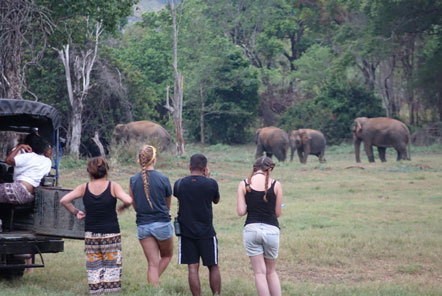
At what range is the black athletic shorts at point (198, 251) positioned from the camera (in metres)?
7.65

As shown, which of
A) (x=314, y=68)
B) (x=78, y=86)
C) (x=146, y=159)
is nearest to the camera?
(x=146, y=159)

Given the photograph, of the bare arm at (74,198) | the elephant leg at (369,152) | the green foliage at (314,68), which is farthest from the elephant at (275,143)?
the bare arm at (74,198)

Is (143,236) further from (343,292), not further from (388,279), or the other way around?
(388,279)

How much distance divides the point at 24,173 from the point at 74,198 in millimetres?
1324

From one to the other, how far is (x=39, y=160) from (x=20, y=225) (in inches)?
33.5

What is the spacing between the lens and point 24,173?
28.9 ft

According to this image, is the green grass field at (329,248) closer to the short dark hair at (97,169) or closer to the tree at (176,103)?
the short dark hair at (97,169)

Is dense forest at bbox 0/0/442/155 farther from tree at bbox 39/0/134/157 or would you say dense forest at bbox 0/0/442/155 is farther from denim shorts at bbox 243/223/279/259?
denim shorts at bbox 243/223/279/259

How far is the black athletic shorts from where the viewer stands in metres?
7.65

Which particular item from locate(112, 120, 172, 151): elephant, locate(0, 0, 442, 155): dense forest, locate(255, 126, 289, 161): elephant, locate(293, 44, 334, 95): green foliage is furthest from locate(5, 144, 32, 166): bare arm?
locate(293, 44, 334, 95): green foliage

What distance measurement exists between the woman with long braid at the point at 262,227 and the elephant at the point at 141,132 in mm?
22183

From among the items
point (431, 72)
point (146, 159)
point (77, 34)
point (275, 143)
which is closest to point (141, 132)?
point (275, 143)

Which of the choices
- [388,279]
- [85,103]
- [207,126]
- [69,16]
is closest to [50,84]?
[85,103]

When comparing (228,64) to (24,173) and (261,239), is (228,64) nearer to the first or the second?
(24,173)
